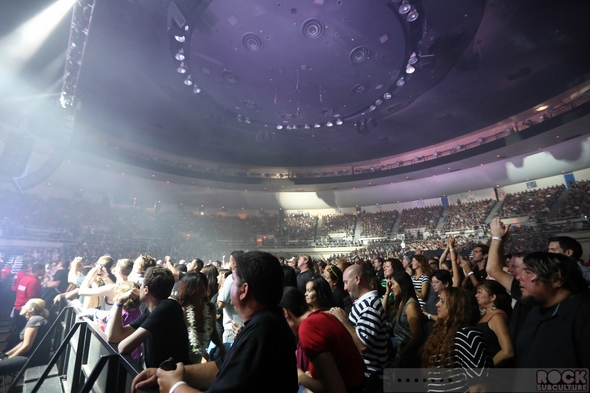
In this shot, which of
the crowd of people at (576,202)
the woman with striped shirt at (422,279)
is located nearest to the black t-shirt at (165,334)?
the woman with striped shirt at (422,279)

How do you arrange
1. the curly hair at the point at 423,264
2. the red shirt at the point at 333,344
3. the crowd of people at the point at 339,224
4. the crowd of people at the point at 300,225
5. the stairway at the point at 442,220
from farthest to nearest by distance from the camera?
1. the crowd of people at the point at 300,225
2. the crowd of people at the point at 339,224
3. the stairway at the point at 442,220
4. the curly hair at the point at 423,264
5. the red shirt at the point at 333,344

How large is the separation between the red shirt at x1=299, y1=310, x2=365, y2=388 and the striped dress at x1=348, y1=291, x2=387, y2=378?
0.61m

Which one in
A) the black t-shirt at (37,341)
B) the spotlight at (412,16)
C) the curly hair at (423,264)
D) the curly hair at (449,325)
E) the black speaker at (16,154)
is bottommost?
the black t-shirt at (37,341)

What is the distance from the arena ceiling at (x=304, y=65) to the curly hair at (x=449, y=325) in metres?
9.55

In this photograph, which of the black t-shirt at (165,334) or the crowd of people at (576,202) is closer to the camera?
the black t-shirt at (165,334)

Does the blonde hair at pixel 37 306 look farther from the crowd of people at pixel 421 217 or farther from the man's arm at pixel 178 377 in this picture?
the crowd of people at pixel 421 217

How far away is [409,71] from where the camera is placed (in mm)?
10766

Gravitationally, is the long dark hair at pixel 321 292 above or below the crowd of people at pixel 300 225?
below

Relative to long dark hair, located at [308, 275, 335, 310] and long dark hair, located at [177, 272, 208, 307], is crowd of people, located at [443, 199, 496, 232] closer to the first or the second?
long dark hair, located at [308, 275, 335, 310]

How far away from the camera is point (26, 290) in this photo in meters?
5.35

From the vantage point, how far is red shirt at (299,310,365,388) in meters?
1.59

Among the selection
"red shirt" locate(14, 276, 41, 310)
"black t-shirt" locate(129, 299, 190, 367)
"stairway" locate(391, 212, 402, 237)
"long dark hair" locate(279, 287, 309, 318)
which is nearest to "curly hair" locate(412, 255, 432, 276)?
"long dark hair" locate(279, 287, 309, 318)

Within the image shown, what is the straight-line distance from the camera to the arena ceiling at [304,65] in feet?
28.8

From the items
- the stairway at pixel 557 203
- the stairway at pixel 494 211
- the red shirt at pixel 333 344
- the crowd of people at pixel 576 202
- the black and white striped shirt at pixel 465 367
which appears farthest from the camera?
the stairway at pixel 494 211
